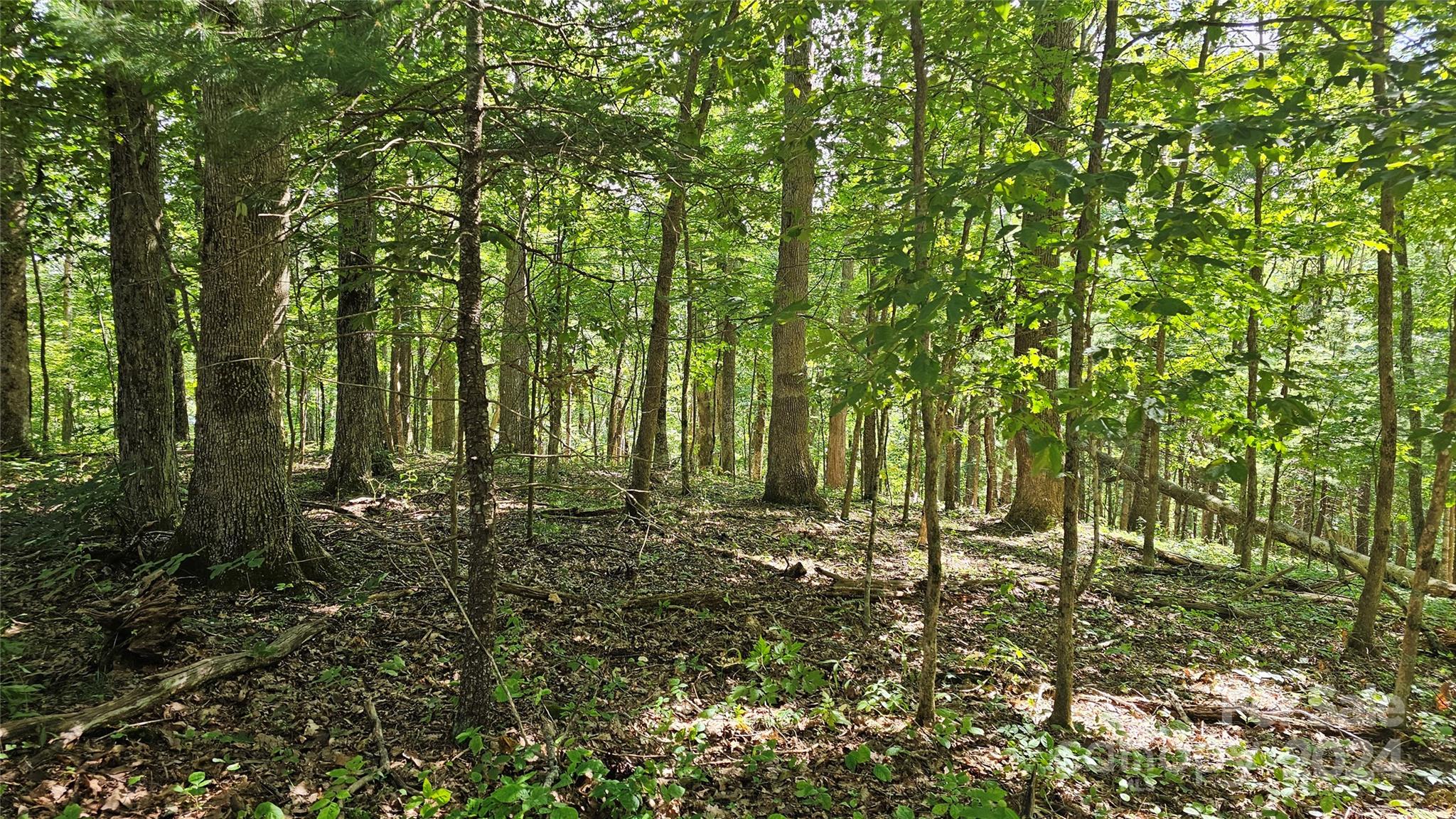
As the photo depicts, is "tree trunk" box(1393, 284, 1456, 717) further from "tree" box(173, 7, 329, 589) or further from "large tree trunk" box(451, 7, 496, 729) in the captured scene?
"tree" box(173, 7, 329, 589)

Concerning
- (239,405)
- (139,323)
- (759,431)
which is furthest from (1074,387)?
(759,431)

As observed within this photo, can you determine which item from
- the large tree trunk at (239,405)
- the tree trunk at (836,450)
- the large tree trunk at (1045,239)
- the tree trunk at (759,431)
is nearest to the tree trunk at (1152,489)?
the large tree trunk at (1045,239)

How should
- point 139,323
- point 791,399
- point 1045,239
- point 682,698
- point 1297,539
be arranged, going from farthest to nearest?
point 1297,539, point 791,399, point 139,323, point 682,698, point 1045,239

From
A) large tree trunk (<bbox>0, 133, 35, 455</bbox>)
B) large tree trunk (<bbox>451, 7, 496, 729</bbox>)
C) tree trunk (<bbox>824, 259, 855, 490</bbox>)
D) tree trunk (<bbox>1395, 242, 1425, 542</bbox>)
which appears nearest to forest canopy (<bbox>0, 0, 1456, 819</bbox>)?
large tree trunk (<bbox>451, 7, 496, 729</bbox>)

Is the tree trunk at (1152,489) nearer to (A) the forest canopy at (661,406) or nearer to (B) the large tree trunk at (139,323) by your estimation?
(A) the forest canopy at (661,406)

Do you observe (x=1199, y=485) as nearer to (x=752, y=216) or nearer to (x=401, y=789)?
(x=752, y=216)

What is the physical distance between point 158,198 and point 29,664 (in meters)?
4.37

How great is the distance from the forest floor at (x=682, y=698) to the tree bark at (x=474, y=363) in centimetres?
40

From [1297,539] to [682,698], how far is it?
1217cm

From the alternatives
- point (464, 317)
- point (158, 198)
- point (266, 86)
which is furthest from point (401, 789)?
point (158, 198)

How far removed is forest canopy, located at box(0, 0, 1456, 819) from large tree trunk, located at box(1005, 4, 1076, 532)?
0.17 ft

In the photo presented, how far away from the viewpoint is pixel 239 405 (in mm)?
5152

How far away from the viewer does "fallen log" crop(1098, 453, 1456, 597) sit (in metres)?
8.76

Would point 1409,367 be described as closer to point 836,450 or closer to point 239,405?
point 836,450
